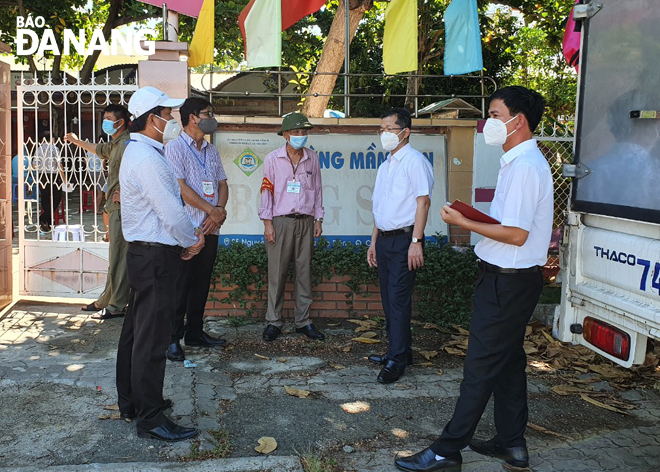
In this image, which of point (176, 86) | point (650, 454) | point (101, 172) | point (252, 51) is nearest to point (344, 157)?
point (252, 51)

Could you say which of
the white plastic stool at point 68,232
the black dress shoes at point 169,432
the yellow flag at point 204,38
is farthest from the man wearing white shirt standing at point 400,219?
the white plastic stool at point 68,232

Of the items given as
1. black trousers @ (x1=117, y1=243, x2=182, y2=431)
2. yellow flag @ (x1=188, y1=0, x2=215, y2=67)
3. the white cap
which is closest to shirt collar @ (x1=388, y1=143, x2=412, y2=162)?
the white cap

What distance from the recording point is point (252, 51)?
6805 mm

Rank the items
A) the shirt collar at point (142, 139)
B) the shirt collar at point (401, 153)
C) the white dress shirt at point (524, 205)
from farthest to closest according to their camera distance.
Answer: the shirt collar at point (401, 153)
the shirt collar at point (142, 139)
the white dress shirt at point (524, 205)

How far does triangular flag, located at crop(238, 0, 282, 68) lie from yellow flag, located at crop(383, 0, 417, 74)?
1.15m

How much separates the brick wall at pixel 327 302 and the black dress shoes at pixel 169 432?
2.69 m

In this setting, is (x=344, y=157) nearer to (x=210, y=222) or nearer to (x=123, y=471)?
(x=210, y=222)

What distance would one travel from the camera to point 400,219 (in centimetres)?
490

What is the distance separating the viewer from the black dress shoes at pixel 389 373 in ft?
15.9

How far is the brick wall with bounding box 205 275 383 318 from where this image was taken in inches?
257

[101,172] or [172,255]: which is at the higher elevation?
[101,172]

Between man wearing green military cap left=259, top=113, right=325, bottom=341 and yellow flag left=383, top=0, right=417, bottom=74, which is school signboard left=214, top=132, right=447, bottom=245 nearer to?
yellow flag left=383, top=0, right=417, bottom=74

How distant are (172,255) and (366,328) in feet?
9.44

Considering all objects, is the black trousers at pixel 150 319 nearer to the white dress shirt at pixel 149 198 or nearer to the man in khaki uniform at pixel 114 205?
the white dress shirt at pixel 149 198
